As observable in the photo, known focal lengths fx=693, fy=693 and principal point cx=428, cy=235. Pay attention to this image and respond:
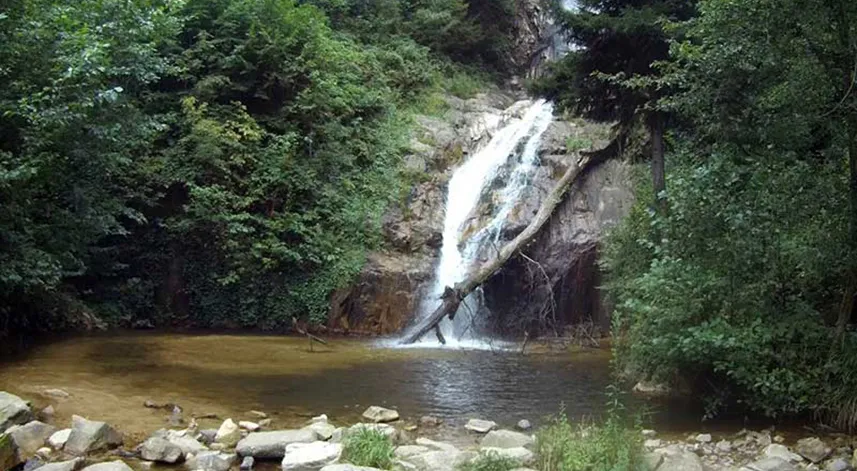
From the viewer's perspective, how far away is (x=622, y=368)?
1084cm

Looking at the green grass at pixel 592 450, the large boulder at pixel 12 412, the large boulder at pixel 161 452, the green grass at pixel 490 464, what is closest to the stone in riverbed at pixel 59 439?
the large boulder at pixel 12 412

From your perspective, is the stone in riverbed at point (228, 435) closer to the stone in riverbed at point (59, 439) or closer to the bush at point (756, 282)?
the stone in riverbed at point (59, 439)

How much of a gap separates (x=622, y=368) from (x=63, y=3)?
39.7ft

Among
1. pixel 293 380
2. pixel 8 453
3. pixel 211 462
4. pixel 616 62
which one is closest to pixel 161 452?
pixel 211 462

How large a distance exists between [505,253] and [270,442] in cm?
905

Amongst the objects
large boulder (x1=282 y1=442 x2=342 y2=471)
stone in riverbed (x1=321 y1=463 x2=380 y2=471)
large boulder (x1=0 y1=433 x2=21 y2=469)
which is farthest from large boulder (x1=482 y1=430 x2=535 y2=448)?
large boulder (x1=0 y1=433 x2=21 y2=469)

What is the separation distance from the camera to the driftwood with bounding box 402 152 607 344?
1444cm

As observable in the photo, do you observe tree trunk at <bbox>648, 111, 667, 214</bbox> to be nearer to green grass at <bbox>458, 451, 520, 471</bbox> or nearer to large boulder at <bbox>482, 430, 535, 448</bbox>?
large boulder at <bbox>482, 430, 535, 448</bbox>

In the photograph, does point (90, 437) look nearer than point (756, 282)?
Yes

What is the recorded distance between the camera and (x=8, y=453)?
6.24 m

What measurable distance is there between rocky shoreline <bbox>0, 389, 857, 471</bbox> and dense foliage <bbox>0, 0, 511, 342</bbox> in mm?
4735

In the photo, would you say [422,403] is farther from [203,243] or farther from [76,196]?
[203,243]

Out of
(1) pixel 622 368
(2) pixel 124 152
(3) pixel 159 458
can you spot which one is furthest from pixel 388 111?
(3) pixel 159 458

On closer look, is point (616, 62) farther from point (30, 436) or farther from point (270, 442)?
point (30, 436)
